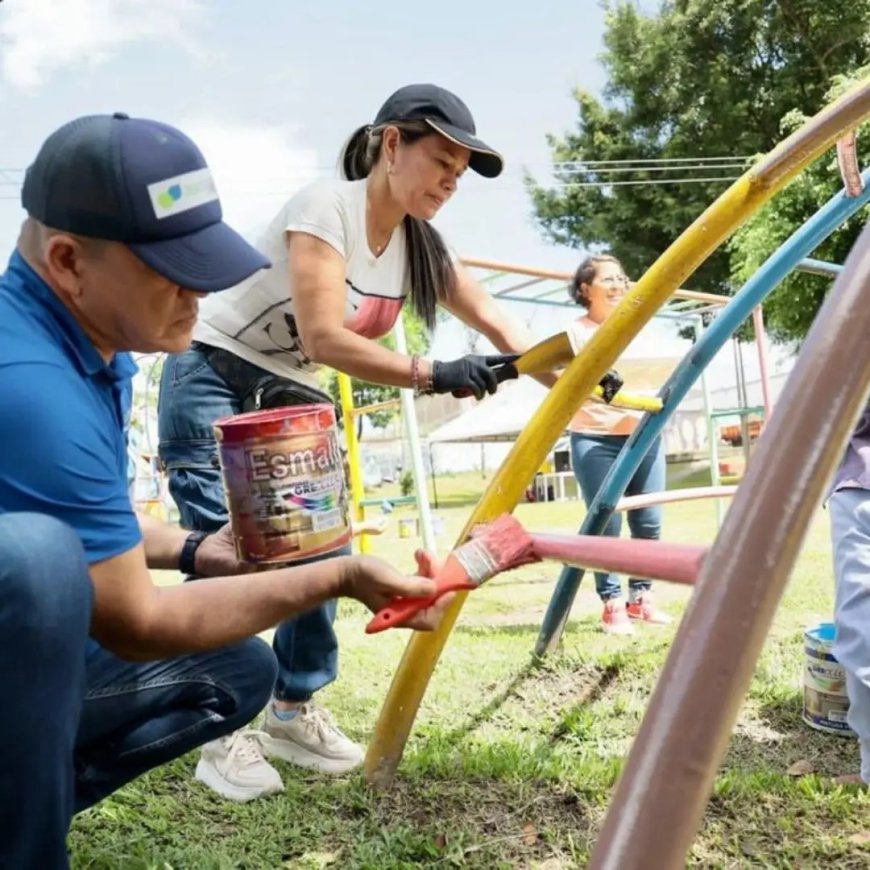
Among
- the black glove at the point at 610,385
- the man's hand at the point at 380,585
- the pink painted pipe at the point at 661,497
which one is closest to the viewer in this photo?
the man's hand at the point at 380,585

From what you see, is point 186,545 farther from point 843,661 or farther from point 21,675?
point 843,661

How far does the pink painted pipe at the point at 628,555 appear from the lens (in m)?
1.10

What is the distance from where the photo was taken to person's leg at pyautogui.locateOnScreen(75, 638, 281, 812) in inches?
53.7

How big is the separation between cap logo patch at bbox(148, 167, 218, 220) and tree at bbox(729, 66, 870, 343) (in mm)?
13180

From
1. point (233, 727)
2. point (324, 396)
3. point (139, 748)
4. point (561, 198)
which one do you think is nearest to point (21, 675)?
point (139, 748)

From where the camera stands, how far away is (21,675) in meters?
1.02

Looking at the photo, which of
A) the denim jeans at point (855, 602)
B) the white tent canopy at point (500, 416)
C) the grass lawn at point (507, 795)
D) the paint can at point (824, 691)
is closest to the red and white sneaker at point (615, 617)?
the grass lawn at point (507, 795)

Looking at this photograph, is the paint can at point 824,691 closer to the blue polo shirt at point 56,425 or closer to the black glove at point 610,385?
the black glove at point 610,385

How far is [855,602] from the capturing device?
1911 millimetres

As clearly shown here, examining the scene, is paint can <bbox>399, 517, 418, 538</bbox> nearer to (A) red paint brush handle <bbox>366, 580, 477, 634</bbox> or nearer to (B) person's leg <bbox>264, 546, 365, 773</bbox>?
(B) person's leg <bbox>264, 546, 365, 773</bbox>

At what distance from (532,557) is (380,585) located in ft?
0.86

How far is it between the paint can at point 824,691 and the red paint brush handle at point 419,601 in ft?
4.13

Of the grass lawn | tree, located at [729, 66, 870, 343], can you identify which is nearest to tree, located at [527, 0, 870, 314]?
tree, located at [729, 66, 870, 343]

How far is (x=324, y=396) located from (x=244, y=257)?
0.81 metres
